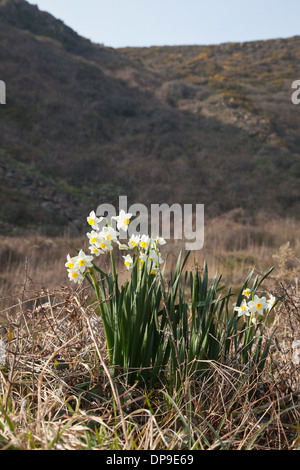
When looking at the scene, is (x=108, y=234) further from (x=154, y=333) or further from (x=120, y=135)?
(x=120, y=135)

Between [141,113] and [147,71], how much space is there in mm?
9967

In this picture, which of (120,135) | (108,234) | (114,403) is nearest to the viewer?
(114,403)

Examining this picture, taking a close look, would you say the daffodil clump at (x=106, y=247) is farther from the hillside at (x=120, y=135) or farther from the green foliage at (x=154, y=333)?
the hillside at (x=120, y=135)

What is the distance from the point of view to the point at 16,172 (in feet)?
50.2

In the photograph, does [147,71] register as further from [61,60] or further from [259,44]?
[259,44]

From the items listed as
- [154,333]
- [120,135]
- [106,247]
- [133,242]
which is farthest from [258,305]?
[120,135]

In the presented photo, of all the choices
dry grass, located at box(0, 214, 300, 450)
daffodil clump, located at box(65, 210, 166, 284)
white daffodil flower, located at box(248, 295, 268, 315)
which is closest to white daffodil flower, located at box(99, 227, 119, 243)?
daffodil clump, located at box(65, 210, 166, 284)

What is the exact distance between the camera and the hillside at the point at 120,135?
16592mm

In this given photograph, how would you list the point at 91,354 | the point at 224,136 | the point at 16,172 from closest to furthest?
the point at 91,354 < the point at 16,172 < the point at 224,136

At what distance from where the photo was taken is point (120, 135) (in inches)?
901

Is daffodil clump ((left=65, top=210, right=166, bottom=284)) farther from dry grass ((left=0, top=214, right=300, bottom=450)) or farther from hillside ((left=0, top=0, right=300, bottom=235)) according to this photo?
hillside ((left=0, top=0, right=300, bottom=235))

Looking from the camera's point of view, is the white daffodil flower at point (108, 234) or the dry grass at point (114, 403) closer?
the dry grass at point (114, 403)

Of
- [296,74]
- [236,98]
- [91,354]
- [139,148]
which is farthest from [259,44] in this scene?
[91,354]

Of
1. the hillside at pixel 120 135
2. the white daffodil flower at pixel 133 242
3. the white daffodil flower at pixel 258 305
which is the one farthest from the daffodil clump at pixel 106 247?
the hillside at pixel 120 135
